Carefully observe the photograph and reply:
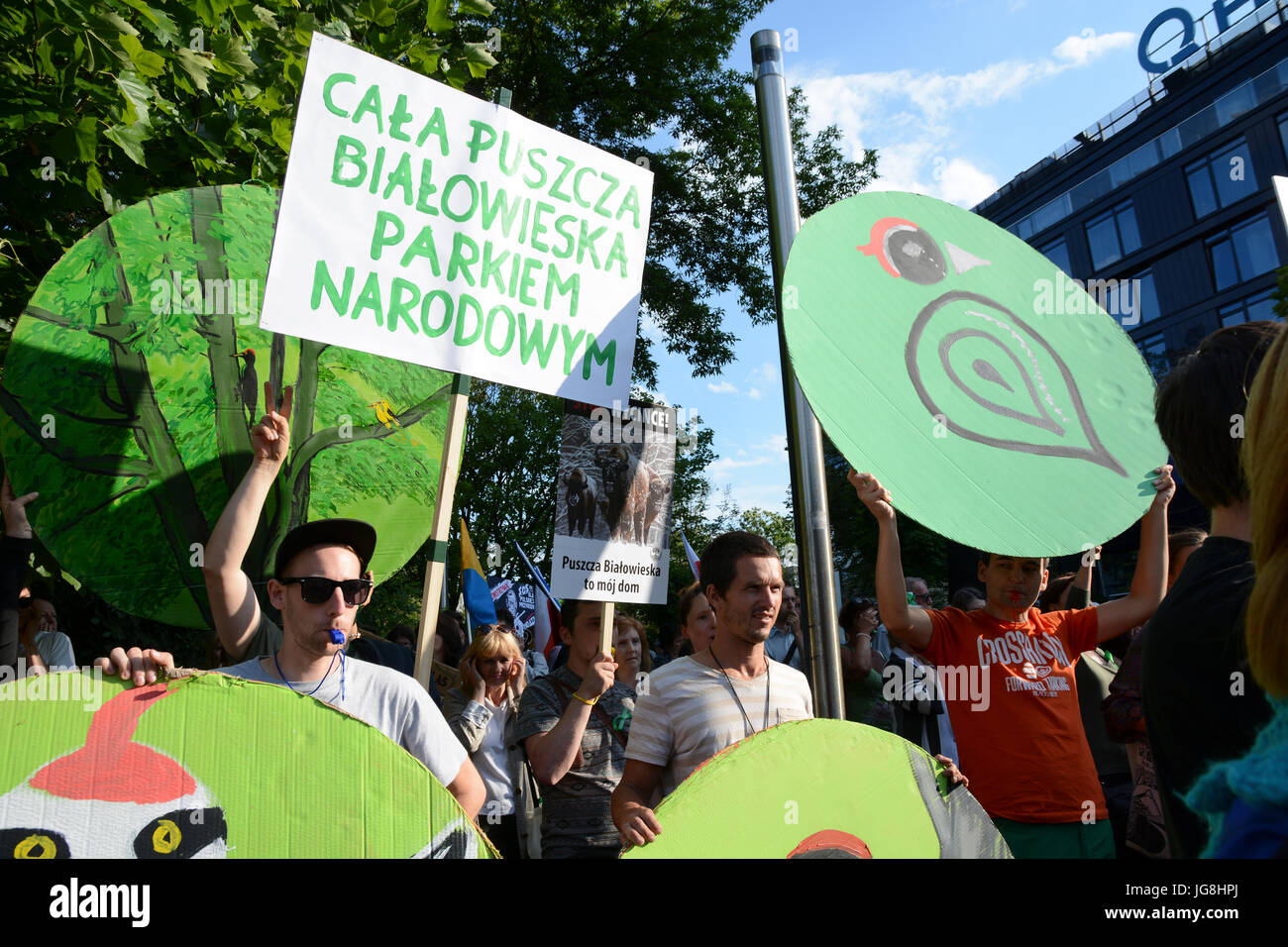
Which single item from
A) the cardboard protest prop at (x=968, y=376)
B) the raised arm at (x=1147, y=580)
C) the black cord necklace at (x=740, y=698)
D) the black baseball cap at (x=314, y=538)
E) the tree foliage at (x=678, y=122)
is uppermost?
the tree foliage at (x=678, y=122)

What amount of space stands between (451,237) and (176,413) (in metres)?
1.01

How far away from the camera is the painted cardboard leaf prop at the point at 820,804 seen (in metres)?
1.62

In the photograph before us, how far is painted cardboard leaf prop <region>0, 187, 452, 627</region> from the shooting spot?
99.1 inches

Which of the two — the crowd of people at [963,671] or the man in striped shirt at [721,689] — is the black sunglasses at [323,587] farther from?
the man in striped shirt at [721,689]

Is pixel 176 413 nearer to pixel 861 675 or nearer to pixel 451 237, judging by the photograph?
pixel 451 237

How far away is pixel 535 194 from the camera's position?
308cm

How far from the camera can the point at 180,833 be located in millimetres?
1373

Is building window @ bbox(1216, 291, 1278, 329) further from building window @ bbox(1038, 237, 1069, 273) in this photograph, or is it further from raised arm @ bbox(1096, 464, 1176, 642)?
raised arm @ bbox(1096, 464, 1176, 642)

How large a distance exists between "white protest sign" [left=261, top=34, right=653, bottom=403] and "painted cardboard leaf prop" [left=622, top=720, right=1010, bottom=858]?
5.02 ft

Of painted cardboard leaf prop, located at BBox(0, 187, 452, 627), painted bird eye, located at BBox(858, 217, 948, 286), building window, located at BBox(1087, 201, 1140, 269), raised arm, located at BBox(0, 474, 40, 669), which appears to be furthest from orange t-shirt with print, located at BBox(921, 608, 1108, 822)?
building window, located at BBox(1087, 201, 1140, 269)

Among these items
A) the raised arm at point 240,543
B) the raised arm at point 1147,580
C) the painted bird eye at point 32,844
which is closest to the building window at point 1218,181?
the raised arm at point 1147,580
